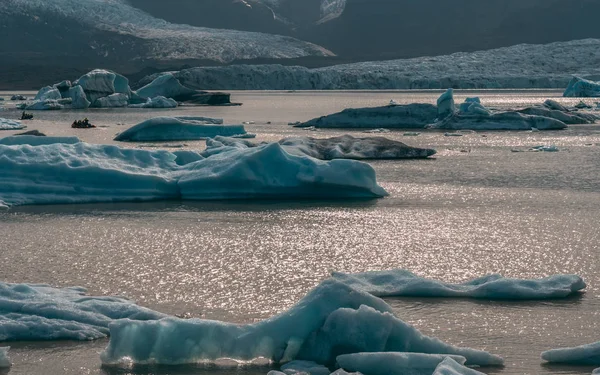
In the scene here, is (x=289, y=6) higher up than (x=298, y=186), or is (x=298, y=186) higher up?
(x=289, y=6)

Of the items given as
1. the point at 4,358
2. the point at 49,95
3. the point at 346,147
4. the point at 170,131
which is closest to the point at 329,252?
the point at 4,358

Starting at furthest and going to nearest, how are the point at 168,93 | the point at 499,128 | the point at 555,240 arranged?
the point at 168,93, the point at 499,128, the point at 555,240

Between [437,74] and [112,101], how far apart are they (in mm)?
21322

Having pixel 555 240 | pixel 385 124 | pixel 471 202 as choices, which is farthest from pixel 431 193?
pixel 385 124

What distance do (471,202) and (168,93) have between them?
96.5ft

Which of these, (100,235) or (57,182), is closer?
(100,235)

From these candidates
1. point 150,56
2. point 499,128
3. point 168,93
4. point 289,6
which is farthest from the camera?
point 289,6

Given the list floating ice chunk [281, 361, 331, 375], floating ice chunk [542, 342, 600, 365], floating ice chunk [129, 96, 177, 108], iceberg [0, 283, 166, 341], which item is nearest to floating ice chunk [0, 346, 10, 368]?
iceberg [0, 283, 166, 341]

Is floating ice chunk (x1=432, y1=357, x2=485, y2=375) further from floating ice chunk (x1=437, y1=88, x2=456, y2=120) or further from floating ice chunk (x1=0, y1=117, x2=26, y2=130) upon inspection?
floating ice chunk (x1=0, y1=117, x2=26, y2=130)

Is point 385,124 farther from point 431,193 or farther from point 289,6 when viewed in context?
point 289,6

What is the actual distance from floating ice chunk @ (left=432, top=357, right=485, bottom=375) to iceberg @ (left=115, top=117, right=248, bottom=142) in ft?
44.3

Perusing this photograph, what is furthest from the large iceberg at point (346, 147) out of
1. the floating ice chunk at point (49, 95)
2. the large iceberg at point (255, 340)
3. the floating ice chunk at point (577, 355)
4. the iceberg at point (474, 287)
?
the floating ice chunk at point (49, 95)

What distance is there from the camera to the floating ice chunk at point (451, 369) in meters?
3.75

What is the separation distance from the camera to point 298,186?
31.5 ft
